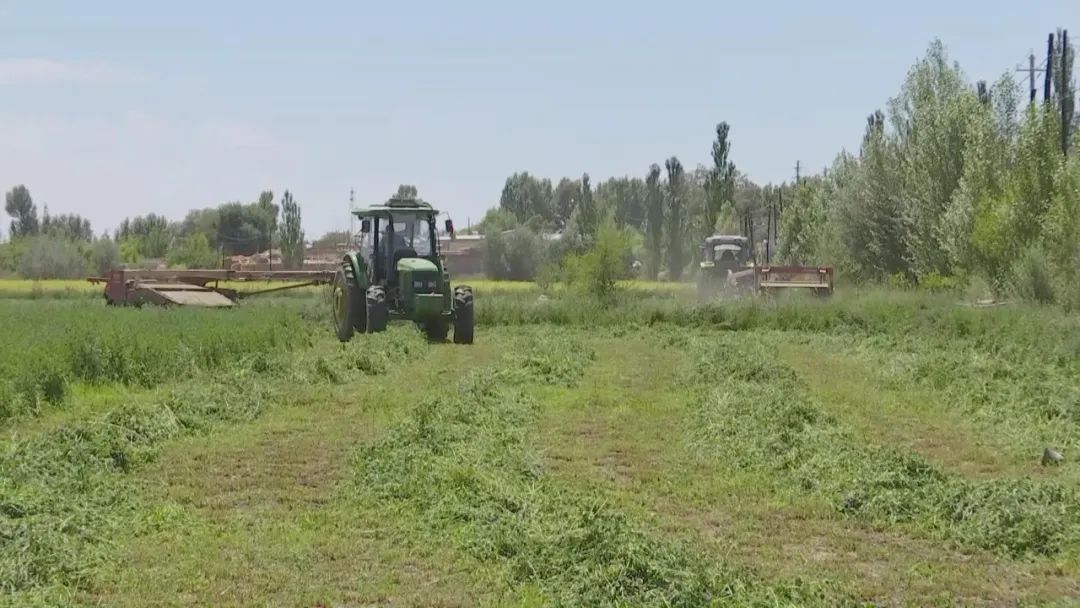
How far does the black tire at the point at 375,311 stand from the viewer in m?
20.3

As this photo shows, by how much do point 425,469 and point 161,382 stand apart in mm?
7091

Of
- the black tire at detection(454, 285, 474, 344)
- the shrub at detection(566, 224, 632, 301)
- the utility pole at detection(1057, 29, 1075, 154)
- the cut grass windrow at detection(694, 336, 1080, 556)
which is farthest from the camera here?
the shrub at detection(566, 224, 632, 301)

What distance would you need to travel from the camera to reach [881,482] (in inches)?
330

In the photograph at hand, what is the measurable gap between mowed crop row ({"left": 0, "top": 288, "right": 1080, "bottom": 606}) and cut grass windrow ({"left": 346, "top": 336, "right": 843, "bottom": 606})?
3 centimetres

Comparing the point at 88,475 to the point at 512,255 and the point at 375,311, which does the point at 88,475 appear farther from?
the point at 512,255

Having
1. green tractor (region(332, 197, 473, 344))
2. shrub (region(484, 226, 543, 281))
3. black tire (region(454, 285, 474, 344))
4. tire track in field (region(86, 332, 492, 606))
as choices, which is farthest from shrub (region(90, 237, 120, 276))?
tire track in field (region(86, 332, 492, 606))

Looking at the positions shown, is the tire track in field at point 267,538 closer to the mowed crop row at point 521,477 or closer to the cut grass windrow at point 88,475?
the mowed crop row at point 521,477

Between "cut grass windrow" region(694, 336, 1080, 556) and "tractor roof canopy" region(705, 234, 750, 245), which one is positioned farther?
"tractor roof canopy" region(705, 234, 750, 245)

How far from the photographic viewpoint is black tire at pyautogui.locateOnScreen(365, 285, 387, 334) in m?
20.3

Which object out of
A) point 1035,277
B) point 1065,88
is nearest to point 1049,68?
point 1065,88

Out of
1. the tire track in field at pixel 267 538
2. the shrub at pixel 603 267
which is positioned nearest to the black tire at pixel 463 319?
the tire track in field at pixel 267 538

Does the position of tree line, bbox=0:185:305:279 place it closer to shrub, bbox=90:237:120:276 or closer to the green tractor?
shrub, bbox=90:237:120:276

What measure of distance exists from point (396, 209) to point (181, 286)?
976cm

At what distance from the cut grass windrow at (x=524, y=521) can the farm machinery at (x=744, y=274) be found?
71.0 ft
